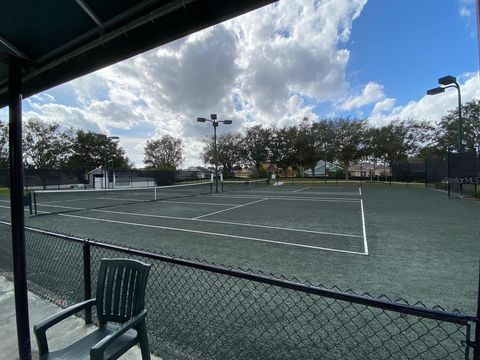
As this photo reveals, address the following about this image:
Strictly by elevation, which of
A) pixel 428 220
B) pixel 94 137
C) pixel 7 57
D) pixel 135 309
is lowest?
pixel 428 220

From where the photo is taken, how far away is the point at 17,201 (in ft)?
7.39

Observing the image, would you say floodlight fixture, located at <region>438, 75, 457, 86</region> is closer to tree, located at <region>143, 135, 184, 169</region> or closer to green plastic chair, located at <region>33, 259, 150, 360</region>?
green plastic chair, located at <region>33, 259, 150, 360</region>

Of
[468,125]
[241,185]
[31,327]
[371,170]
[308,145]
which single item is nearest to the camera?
[31,327]

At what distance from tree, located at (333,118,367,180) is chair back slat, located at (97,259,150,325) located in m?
46.7

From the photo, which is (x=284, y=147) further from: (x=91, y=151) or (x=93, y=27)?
(x=93, y=27)

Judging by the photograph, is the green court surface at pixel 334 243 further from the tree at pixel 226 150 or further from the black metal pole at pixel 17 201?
the tree at pixel 226 150

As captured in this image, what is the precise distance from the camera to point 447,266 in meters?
4.91

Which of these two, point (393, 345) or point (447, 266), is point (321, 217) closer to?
point (447, 266)

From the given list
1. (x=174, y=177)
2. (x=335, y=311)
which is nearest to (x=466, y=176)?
(x=335, y=311)

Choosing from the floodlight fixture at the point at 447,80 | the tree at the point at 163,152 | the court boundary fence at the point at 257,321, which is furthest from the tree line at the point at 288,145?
the court boundary fence at the point at 257,321

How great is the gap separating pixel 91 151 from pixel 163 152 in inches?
603

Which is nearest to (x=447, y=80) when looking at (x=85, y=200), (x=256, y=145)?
(x=85, y=200)

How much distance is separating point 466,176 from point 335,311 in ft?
56.9

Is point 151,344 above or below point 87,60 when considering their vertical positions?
below
